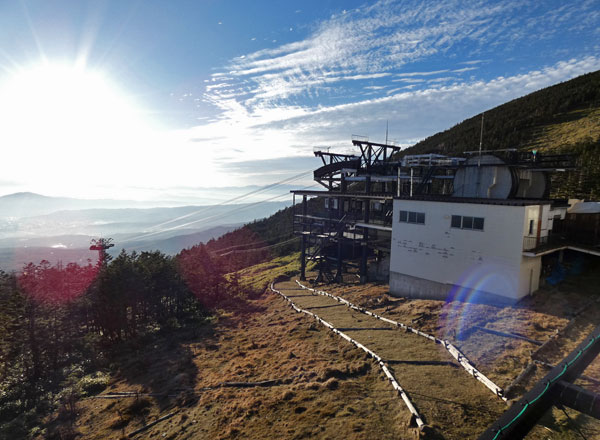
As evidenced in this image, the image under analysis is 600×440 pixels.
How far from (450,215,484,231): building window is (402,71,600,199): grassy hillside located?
99.6ft

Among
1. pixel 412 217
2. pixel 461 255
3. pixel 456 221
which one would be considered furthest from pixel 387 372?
pixel 412 217

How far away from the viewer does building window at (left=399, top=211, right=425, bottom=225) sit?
26.2 meters

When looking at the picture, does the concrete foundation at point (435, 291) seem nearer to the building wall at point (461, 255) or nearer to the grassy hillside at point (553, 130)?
the building wall at point (461, 255)

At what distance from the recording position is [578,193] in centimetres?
4294

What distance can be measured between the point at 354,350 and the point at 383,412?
19.2ft

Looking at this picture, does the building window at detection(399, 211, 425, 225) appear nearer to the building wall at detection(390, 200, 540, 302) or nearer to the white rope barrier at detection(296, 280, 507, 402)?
the building wall at detection(390, 200, 540, 302)

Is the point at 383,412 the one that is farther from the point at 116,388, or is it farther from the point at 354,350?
the point at 116,388

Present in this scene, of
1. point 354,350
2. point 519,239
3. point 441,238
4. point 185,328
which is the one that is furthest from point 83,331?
point 519,239

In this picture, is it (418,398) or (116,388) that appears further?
(116,388)

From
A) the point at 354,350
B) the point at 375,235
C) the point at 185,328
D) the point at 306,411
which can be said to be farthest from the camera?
the point at 375,235

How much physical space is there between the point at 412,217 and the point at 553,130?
60532 mm

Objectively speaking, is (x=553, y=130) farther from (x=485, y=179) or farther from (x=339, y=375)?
(x=339, y=375)

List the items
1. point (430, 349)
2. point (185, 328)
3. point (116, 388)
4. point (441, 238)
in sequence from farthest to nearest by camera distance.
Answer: point (185, 328)
point (441, 238)
point (116, 388)
point (430, 349)

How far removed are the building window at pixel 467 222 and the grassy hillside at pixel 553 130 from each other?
30.4 meters
